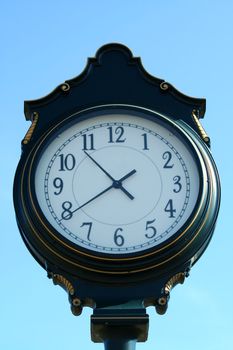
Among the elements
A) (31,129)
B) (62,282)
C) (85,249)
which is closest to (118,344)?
(62,282)

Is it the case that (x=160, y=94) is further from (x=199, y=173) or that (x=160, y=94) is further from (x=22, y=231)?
(x=22, y=231)

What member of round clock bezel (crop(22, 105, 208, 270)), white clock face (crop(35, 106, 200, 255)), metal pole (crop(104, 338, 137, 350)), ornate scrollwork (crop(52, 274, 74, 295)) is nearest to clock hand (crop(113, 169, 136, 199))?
white clock face (crop(35, 106, 200, 255))

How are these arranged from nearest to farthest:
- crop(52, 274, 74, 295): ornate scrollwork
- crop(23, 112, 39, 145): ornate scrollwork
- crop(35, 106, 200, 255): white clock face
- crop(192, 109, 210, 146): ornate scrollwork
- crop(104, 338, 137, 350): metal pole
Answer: crop(104, 338, 137, 350): metal pole → crop(52, 274, 74, 295): ornate scrollwork → crop(35, 106, 200, 255): white clock face → crop(23, 112, 39, 145): ornate scrollwork → crop(192, 109, 210, 146): ornate scrollwork

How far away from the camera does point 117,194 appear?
8656mm

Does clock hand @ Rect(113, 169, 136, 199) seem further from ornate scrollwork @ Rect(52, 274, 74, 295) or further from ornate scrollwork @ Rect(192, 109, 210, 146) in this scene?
ornate scrollwork @ Rect(52, 274, 74, 295)

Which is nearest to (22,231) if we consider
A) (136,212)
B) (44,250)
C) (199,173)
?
(44,250)

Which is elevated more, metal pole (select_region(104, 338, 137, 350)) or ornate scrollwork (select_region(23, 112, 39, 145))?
ornate scrollwork (select_region(23, 112, 39, 145))

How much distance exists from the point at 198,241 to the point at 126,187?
712 millimetres

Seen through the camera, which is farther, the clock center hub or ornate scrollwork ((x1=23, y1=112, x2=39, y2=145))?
ornate scrollwork ((x1=23, y1=112, x2=39, y2=145))

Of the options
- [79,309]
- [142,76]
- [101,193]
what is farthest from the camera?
[142,76]

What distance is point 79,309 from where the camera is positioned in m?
8.06

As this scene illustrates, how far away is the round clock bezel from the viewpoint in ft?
26.9

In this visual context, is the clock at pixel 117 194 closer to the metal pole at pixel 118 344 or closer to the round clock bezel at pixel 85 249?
the round clock bezel at pixel 85 249

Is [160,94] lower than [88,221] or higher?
higher
